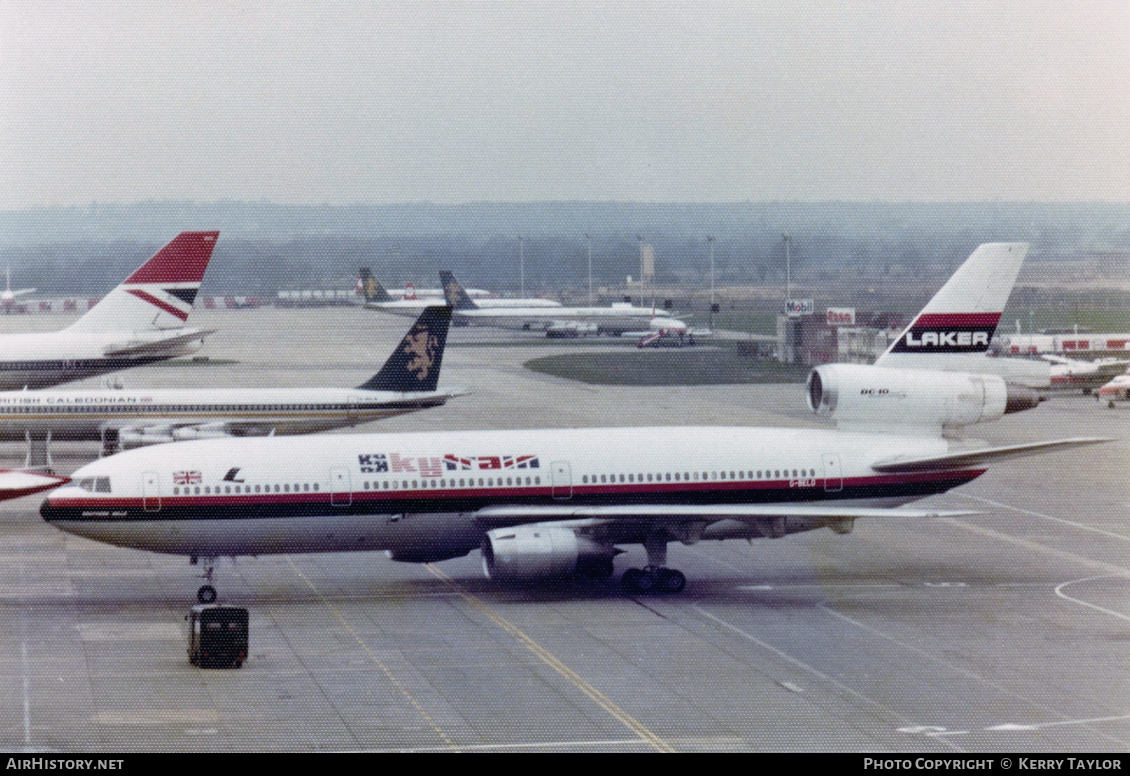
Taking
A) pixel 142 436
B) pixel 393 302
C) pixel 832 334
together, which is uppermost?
pixel 393 302

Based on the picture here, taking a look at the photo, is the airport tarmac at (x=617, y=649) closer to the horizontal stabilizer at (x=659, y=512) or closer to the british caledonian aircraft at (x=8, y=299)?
the horizontal stabilizer at (x=659, y=512)

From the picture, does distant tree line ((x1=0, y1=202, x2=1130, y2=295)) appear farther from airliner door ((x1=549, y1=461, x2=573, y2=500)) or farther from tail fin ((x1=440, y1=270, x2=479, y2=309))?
airliner door ((x1=549, y1=461, x2=573, y2=500))

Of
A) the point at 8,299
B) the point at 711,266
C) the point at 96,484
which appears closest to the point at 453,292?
the point at 711,266

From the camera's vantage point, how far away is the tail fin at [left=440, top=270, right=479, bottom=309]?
493 feet

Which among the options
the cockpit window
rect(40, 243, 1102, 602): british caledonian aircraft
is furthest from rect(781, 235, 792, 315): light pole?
the cockpit window

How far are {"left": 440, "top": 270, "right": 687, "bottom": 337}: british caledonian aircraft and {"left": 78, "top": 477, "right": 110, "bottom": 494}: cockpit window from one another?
336 ft

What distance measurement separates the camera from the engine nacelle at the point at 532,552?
35.7 metres

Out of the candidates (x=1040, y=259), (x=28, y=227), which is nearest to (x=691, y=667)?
(x=1040, y=259)

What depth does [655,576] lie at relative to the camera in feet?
123

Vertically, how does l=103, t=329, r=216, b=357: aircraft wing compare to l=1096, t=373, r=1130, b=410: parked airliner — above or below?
above

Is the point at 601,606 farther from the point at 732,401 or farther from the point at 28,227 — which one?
the point at 28,227

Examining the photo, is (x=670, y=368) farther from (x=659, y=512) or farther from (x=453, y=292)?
(x=659, y=512)

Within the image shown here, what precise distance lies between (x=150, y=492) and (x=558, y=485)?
422 inches

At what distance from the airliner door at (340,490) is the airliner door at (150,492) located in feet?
14.5
